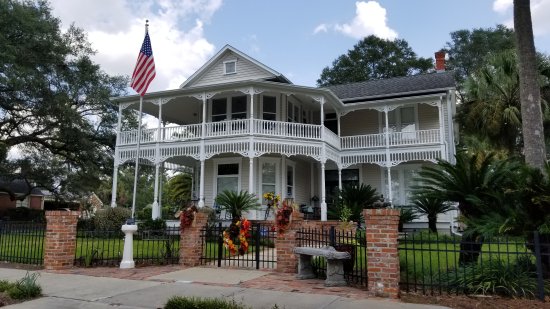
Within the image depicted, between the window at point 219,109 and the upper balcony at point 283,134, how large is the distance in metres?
1.23

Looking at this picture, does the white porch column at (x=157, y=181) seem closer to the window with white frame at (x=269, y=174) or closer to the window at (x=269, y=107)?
the window with white frame at (x=269, y=174)

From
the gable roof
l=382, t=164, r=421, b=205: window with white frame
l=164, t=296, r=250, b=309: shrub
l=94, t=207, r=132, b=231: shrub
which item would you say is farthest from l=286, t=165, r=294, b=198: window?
l=164, t=296, r=250, b=309: shrub

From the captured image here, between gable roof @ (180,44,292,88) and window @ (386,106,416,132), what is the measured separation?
5678 millimetres

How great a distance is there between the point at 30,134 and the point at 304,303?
27.6m

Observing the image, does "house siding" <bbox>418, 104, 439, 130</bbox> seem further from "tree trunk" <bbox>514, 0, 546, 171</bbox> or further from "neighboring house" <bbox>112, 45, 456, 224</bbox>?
"tree trunk" <bbox>514, 0, 546, 171</bbox>

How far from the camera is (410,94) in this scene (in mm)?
19891

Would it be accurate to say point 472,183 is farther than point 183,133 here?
No

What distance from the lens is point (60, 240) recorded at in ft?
32.7

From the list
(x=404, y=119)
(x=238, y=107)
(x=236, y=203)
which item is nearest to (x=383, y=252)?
(x=236, y=203)

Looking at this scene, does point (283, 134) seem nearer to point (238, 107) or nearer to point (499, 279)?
point (238, 107)

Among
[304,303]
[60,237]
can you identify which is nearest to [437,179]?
[304,303]

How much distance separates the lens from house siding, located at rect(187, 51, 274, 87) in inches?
833

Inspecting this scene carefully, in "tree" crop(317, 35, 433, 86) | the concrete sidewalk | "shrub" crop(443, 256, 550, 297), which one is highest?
"tree" crop(317, 35, 433, 86)

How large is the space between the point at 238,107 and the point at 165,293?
14564 millimetres
